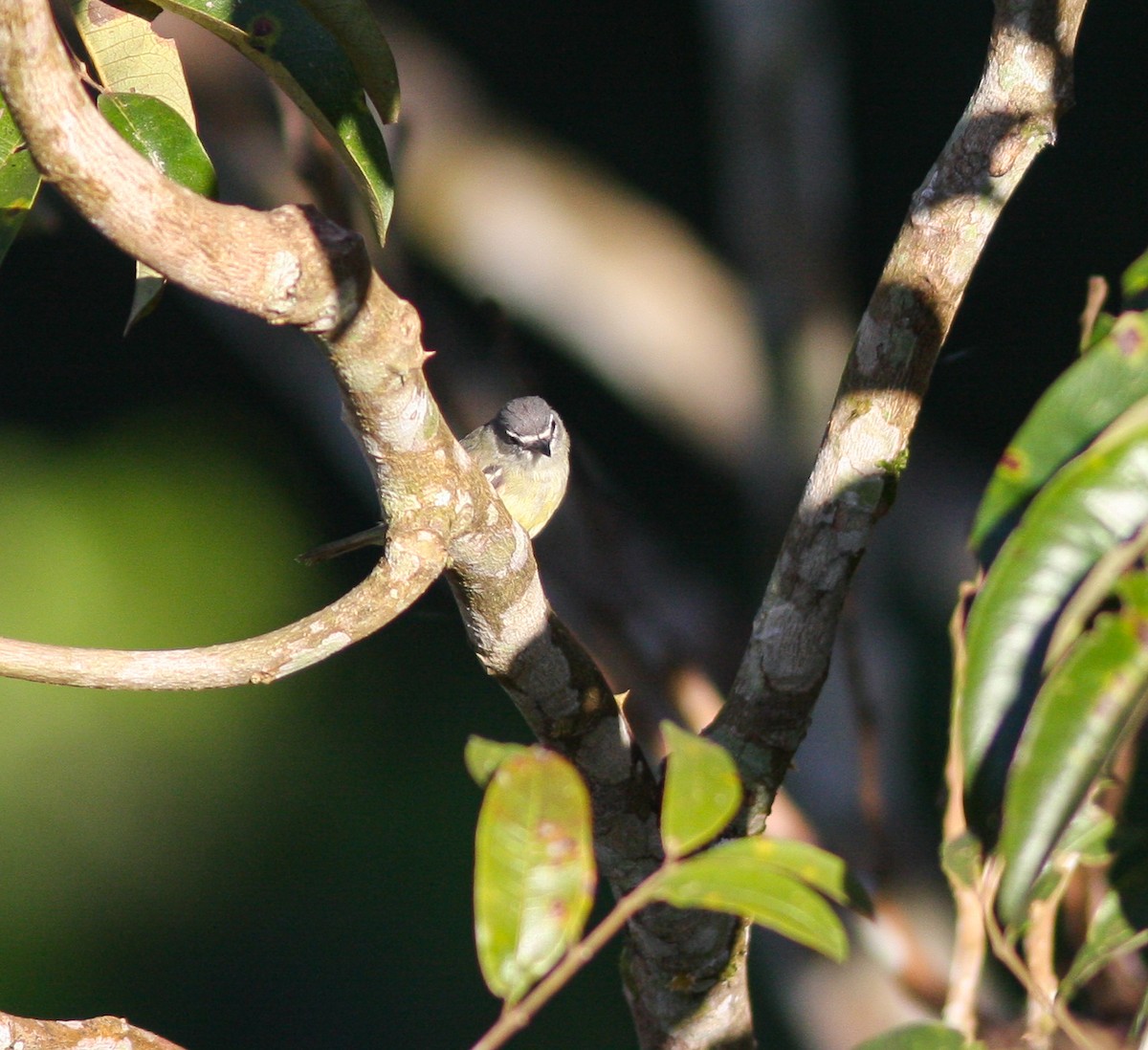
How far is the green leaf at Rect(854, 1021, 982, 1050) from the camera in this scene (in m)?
0.88

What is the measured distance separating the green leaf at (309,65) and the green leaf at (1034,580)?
74 cm

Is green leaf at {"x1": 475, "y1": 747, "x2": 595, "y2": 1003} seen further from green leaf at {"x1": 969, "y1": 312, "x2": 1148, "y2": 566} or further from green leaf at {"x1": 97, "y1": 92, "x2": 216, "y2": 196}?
green leaf at {"x1": 97, "y1": 92, "x2": 216, "y2": 196}

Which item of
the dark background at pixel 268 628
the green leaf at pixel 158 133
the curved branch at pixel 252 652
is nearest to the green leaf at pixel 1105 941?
the curved branch at pixel 252 652

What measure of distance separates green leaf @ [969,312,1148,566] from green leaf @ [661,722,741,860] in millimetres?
293

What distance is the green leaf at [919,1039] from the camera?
0.88m

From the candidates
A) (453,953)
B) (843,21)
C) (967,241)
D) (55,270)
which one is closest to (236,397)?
(55,270)

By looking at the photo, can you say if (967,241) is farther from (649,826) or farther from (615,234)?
(615,234)

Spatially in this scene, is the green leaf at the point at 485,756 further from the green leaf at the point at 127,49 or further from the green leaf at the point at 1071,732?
the green leaf at the point at 127,49

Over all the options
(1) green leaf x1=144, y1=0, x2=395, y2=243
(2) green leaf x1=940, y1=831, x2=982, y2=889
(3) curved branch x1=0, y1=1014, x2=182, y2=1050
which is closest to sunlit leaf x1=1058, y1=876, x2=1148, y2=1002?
(2) green leaf x1=940, y1=831, x2=982, y2=889

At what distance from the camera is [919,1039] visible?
884mm

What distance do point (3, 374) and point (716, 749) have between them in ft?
10.6

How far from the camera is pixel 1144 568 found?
2.41 ft

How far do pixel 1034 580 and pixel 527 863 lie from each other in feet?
1.26

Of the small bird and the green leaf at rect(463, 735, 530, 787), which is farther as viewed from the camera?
the small bird
